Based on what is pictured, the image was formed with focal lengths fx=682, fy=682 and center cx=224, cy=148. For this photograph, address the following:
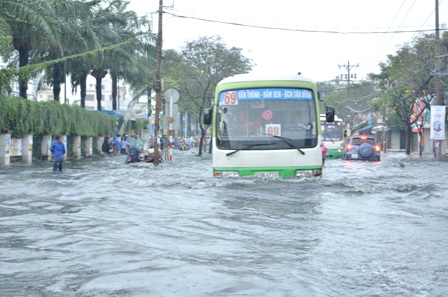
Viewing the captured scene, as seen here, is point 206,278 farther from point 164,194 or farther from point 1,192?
point 1,192

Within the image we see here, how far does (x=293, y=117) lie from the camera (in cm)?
1491

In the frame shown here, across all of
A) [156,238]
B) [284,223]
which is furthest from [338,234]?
[156,238]

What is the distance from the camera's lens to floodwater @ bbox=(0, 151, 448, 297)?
19.5 ft

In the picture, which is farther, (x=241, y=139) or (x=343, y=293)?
(x=241, y=139)

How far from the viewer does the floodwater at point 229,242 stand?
19.5ft

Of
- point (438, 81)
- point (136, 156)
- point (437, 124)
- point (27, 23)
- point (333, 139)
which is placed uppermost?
point (27, 23)

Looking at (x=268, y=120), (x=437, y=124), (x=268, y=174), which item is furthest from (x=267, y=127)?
(x=437, y=124)

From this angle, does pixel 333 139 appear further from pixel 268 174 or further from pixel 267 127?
pixel 268 174

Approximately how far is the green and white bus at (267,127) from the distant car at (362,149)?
21.8 meters

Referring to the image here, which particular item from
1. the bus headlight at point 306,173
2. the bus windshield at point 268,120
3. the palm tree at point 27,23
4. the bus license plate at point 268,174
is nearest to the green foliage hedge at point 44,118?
the palm tree at point 27,23

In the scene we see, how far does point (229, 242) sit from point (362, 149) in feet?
93.7

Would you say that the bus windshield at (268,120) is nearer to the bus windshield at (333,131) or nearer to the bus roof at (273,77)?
the bus roof at (273,77)

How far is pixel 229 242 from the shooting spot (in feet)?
27.7

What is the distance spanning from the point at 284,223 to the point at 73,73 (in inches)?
1639
